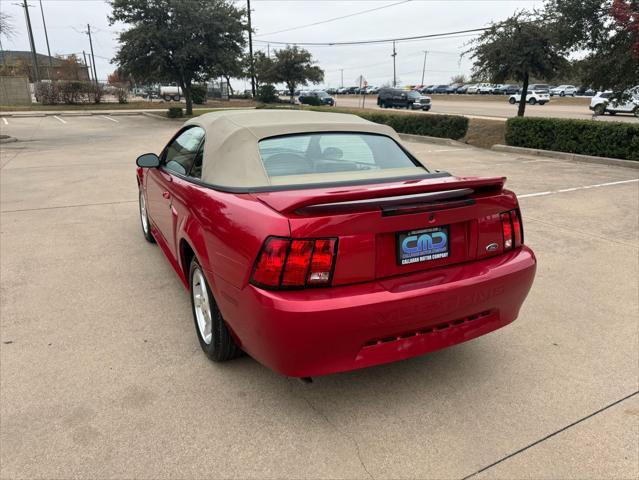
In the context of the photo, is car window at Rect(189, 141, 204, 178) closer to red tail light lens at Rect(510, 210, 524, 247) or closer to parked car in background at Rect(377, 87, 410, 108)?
red tail light lens at Rect(510, 210, 524, 247)

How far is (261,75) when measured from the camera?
151 feet

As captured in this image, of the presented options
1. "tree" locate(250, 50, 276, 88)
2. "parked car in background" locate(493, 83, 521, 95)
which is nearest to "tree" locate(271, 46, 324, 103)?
"tree" locate(250, 50, 276, 88)

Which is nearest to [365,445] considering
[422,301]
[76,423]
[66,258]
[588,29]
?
[422,301]

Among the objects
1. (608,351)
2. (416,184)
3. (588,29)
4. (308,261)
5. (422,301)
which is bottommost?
(608,351)

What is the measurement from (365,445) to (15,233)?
5.20 meters

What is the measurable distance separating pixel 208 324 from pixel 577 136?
1241cm

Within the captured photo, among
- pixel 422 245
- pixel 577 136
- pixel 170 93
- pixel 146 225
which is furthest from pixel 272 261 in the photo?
pixel 170 93

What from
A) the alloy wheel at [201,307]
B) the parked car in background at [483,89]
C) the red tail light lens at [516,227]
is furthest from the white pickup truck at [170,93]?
the red tail light lens at [516,227]

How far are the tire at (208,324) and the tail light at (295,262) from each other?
2.20 ft

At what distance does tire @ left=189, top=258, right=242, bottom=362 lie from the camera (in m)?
2.72

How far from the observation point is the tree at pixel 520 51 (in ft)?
50.3

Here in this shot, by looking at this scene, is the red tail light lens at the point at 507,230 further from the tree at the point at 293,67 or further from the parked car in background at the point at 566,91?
the parked car in background at the point at 566,91

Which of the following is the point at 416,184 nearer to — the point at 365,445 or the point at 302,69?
the point at 365,445

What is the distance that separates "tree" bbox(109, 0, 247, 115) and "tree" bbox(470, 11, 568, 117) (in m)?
16.7
